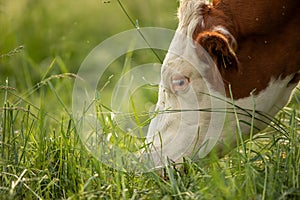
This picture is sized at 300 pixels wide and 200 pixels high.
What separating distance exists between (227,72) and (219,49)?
0.18m

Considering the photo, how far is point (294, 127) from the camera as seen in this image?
3791 mm

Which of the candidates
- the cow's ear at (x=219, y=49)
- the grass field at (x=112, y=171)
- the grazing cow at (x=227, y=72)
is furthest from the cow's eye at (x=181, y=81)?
the grass field at (x=112, y=171)

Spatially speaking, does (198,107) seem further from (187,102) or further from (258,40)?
(258,40)

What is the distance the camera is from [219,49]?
3.59 metres

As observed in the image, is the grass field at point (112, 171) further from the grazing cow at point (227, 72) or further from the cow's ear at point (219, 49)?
the cow's ear at point (219, 49)

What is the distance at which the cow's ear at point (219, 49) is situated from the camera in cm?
355

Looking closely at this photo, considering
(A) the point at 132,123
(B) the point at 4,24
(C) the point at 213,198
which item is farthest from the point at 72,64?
(C) the point at 213,198

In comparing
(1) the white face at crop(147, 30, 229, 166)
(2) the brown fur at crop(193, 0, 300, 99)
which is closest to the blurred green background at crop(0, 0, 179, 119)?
(1) the white face at crop(147, 30, 229, 166)

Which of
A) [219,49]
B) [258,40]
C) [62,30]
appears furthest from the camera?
[62,30]

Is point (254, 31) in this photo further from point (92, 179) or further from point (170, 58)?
point (92, 179)

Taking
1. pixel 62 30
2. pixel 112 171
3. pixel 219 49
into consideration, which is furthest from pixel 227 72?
pixel 62 30

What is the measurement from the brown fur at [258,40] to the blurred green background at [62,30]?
2272 mm

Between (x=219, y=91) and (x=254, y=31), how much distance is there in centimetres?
32

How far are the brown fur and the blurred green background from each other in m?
2.27
